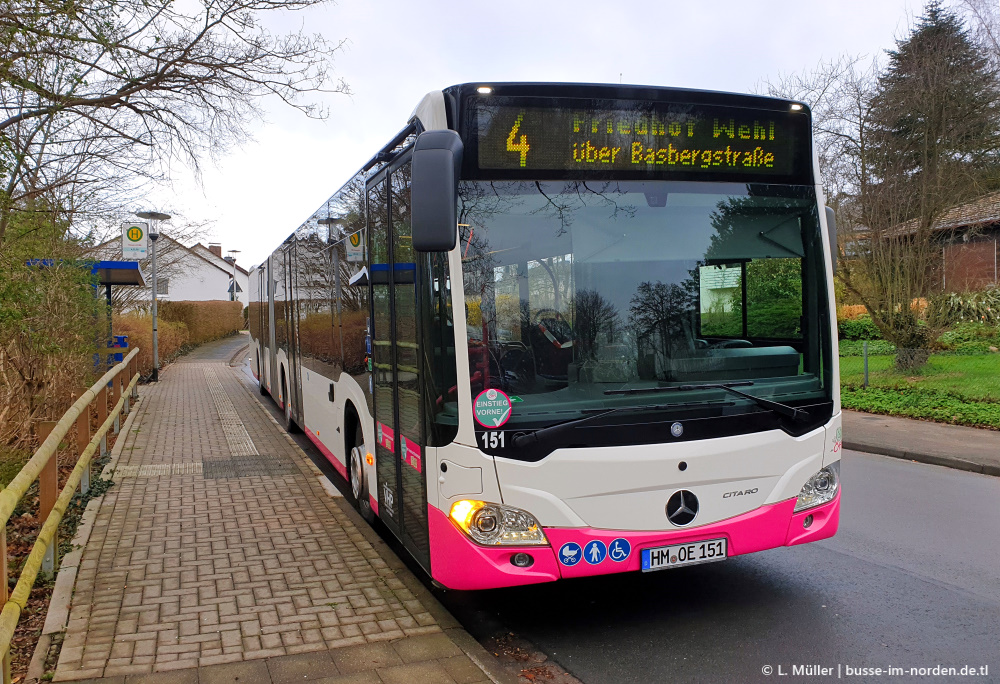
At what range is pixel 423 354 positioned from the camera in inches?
168

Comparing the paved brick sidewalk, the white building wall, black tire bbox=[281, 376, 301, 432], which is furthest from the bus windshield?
the white building wall

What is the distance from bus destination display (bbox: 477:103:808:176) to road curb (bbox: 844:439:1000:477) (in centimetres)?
642

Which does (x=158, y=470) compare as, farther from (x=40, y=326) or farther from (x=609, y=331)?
(x=609, y=331)

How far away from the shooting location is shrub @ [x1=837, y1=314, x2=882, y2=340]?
2527 cm

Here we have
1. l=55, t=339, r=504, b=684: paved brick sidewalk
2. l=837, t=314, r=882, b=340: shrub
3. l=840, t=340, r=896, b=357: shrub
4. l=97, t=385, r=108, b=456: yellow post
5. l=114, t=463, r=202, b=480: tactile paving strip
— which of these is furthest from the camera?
l=837, t=314, r=882, b=340: shrub

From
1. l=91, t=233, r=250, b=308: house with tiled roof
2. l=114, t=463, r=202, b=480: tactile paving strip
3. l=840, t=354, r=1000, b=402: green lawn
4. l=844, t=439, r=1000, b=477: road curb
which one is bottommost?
l=844, t=439, r=1000, b=477: road curb

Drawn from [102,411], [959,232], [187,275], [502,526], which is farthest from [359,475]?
[187,275]

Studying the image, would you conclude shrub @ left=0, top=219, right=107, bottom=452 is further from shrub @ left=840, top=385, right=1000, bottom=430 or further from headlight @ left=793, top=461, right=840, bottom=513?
shrub @ left=840, top=385, right=1000, bottom=430

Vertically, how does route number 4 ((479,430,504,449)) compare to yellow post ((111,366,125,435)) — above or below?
above

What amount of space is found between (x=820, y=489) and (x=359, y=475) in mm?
3748

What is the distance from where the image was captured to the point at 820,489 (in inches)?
185

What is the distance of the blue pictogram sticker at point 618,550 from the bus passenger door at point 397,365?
108cm

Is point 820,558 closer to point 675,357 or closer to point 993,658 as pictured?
point 993,658

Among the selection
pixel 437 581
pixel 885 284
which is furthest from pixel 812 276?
pixel 885 284
